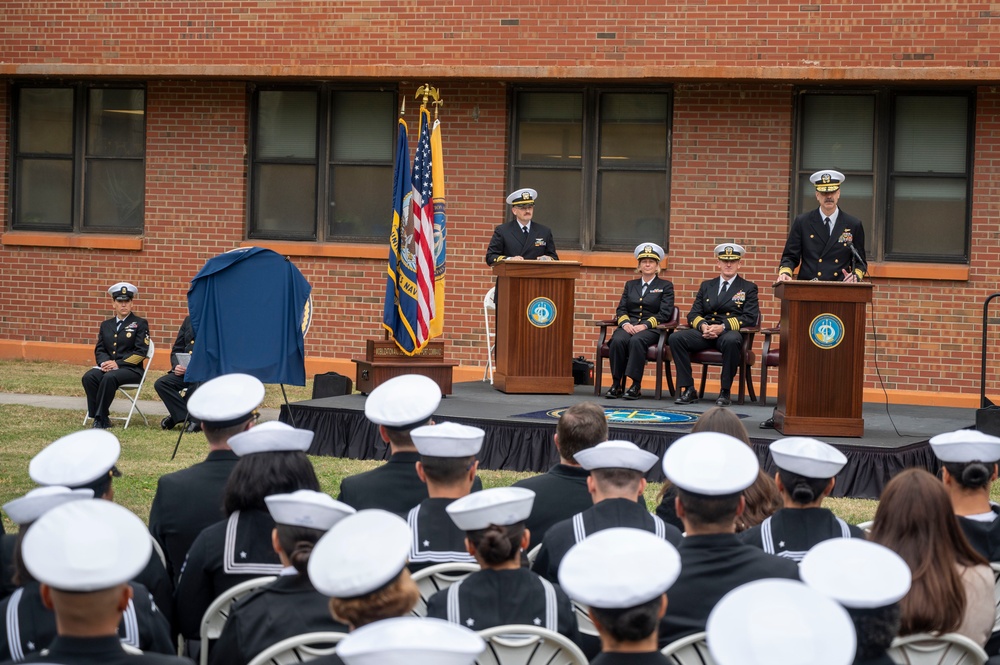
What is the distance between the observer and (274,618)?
331 cm

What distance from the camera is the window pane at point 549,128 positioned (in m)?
14.1

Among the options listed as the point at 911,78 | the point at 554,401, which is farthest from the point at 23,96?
the point at 911,78

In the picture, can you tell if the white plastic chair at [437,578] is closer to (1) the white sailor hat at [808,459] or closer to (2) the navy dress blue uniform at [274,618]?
(2) the navy dress blue uniform at [274,618]

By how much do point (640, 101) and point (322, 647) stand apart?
11.4m

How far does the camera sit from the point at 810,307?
28.8 ft

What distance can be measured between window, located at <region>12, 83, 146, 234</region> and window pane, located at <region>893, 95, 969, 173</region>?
886 cm

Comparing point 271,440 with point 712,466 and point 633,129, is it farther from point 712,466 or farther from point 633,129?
point 633,129

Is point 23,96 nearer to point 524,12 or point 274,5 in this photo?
point 274,5

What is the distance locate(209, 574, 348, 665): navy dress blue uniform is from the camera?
329 cm

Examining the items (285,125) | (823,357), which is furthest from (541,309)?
(285,125)

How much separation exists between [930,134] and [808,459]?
33.1 feet

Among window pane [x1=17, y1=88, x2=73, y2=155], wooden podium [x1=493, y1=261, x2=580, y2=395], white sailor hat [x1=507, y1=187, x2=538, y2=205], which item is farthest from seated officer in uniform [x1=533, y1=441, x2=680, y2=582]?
window pane [x1=17, y1=88, x2=73, y2=155]

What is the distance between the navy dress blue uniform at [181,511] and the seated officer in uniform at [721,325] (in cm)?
680

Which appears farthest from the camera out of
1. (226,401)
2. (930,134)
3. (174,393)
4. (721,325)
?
(930,134)
